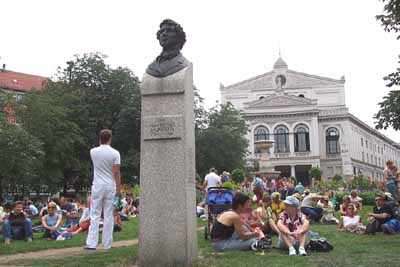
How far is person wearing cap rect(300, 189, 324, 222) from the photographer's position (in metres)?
15.6

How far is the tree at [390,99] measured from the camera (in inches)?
638

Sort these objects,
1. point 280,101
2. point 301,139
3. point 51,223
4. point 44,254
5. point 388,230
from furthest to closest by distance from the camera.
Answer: point 301,139, point 280,101, point 51,223, point 388,230, point 44,254

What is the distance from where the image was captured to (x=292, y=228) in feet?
29.2

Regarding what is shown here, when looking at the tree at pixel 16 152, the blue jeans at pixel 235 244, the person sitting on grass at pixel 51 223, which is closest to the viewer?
the blue jeans at pixel 235 244

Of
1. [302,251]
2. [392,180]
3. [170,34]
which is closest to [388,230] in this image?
[392,180]

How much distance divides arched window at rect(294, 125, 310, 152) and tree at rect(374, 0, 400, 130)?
58.5 metres

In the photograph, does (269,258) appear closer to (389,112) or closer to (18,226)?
(18,226)

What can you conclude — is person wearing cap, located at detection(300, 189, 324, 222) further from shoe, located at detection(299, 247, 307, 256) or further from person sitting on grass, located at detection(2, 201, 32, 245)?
person sitting on grass, located at detection(2, 201, 32, 245)

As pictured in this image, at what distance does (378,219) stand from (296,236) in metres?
4.43

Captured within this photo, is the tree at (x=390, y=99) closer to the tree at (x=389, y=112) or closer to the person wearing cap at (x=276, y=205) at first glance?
the tree at (x=389, y=112)

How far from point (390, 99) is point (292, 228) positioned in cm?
928

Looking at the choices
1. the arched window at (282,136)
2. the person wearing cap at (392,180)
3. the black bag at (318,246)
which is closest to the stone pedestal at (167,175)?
the black bag at (318,246)

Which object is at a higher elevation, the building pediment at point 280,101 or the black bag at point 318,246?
the building pediment at point 280,101

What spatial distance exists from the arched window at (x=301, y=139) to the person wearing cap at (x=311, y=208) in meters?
60.3
